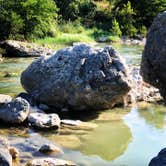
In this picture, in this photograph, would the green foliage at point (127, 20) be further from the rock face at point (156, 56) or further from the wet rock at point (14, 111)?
the rock face at point (156, 56)

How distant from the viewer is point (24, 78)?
14.3 m

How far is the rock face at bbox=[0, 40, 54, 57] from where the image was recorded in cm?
2952

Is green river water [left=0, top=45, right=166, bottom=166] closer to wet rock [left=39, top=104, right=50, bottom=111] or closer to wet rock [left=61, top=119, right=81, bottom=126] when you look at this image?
wet rock [left=61, top=119, right=81, bottom=126]

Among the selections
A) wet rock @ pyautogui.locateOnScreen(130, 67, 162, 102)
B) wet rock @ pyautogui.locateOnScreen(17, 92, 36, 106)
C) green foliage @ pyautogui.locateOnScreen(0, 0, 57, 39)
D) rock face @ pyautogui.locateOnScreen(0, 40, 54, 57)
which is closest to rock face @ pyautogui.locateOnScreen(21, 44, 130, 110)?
wet rock @ pyautogui.locateOnScreen(17, 92, 36, 106)

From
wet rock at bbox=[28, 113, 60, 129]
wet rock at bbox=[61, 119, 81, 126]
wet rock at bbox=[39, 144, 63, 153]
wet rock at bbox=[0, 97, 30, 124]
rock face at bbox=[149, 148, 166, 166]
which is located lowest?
wet rock at bbox=[61, 119, 81, 126]

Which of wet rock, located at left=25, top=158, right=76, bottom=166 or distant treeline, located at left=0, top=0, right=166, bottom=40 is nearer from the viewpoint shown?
wet rock, located at left=25, top=158, right=76, bottom=166

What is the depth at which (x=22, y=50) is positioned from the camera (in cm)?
2984

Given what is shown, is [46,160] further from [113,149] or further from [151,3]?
[151,3]

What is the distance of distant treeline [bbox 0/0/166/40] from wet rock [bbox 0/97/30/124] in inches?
968

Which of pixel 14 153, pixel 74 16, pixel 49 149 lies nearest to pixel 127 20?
pixel 74 16

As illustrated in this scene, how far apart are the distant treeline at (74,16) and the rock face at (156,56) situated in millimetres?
28030

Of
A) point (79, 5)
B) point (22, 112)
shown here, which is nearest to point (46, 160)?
point (22, 112)

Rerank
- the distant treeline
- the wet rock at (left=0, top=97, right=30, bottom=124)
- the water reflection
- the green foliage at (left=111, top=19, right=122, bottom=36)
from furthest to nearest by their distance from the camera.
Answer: the green foliage at (left=111, top=19, right=122, bottom=36) < the distant treeline < the water reflection < the wet rock at (left=0, top=97, right=30, bottom=124)

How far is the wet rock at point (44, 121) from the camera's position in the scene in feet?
36.6
